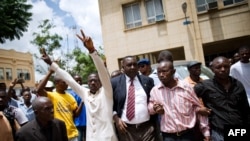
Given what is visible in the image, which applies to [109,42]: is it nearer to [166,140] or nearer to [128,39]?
[128,39]

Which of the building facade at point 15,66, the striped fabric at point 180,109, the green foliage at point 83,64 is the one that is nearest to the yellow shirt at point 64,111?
the striped fabric at point 180,109

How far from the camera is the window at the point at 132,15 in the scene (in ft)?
53.9

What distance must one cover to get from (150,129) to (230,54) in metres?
15.1

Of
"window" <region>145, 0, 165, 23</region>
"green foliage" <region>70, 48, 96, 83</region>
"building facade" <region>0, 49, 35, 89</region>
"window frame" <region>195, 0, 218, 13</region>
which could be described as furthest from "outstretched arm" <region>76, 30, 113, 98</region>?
"building facade" <region>0, 49, 35, 89</region>

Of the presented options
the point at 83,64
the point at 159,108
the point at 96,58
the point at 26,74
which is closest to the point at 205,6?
the point at 96,58

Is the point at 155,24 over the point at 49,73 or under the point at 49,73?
over

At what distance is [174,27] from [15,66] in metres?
31.5

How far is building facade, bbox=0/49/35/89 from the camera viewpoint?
38812 mm

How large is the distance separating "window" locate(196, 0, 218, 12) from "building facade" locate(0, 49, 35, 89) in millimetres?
27212

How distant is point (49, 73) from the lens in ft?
13.4

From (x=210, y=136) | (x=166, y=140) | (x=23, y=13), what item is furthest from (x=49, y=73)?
(x=23, y=13)

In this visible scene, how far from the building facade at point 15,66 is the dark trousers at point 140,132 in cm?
3473

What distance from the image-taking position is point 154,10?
16047 millimetres

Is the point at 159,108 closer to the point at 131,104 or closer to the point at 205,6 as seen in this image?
the point at 131,104
